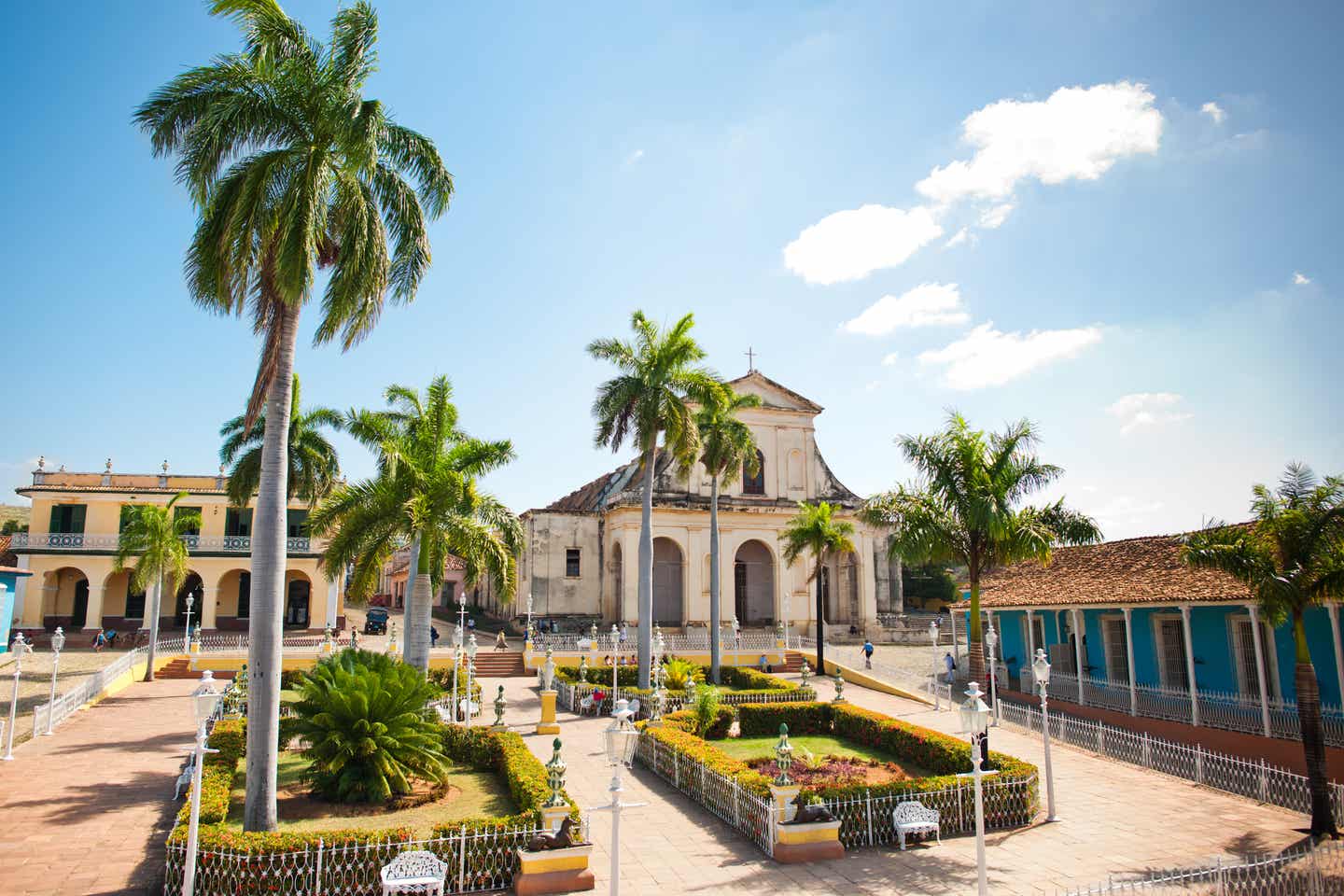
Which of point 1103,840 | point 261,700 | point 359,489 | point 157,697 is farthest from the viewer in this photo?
point 157,697

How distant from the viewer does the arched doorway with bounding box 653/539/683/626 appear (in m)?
38.2

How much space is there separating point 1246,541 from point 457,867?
11848 millimetres

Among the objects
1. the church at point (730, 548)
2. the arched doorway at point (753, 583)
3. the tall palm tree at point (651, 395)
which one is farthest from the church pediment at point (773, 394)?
the tall palm tree at point (651, 395)

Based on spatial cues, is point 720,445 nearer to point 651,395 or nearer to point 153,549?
point 651,395

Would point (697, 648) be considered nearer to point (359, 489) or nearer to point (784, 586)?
point (784, 586)

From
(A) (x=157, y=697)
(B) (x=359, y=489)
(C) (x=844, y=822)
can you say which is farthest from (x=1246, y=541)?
(A) (x=157, y=697)

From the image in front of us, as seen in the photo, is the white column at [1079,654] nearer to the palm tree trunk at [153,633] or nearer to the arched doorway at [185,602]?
the palm tree trunk at [153,633]

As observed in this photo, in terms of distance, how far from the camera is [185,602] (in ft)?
121

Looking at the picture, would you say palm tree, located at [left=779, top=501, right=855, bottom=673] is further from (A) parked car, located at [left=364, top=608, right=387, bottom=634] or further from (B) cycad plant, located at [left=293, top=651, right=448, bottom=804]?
(A) parked car, located at [left=364, top=608, right=387, bottom=634]

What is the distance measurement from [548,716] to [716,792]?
7.82 m

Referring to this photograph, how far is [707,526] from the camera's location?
122 ft

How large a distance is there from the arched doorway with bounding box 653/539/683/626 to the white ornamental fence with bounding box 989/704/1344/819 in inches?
830

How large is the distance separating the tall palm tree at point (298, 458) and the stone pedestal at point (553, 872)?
1848 cm

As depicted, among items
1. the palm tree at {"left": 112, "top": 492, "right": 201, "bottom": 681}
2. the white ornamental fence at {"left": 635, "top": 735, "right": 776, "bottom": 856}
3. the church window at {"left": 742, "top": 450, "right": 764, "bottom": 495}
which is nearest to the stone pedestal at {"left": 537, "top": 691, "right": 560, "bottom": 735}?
the white ornamental fence at {"left": 635, "top": 735, "right": 776, "bottom": 856}
